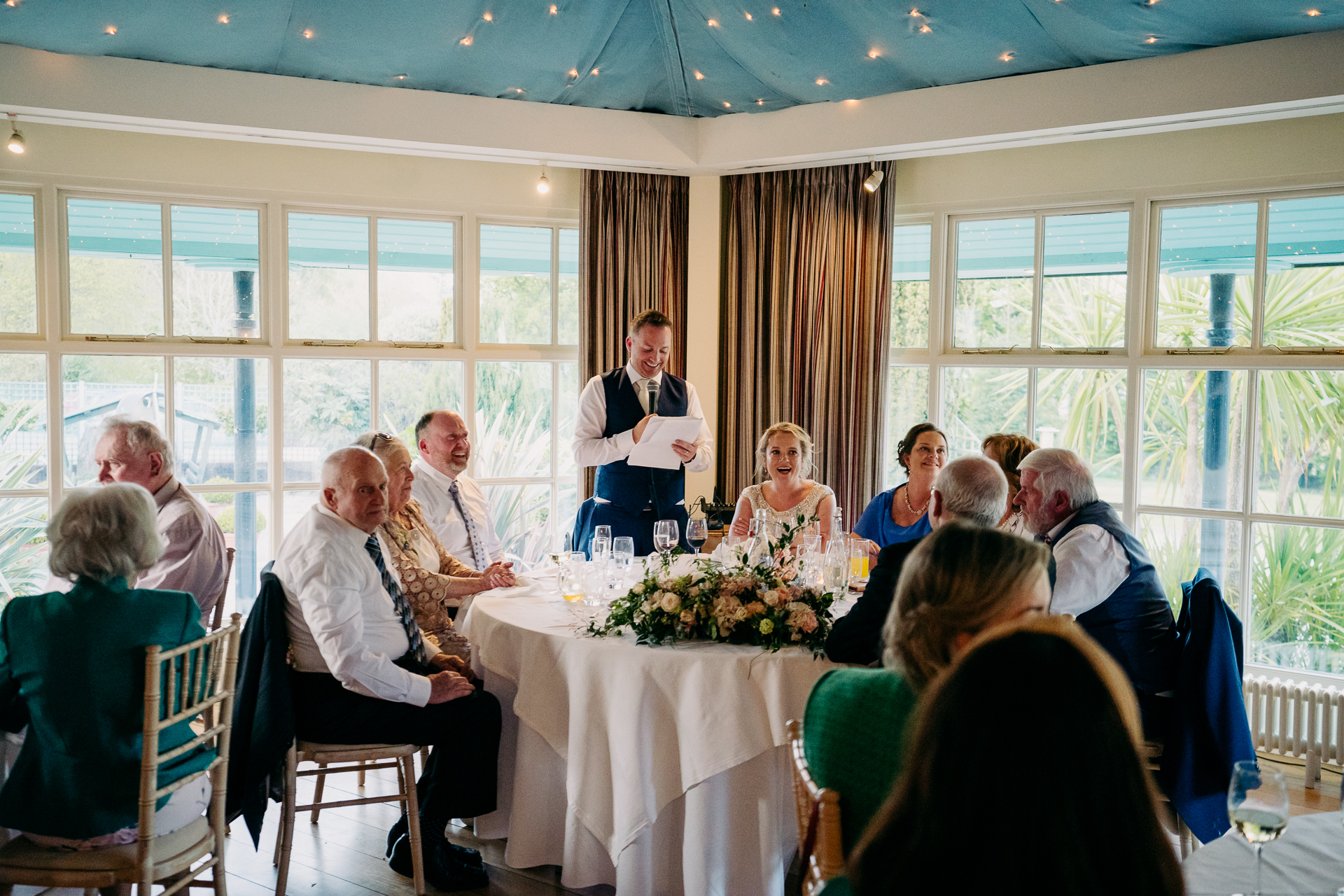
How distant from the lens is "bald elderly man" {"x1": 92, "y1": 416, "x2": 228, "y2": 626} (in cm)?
328

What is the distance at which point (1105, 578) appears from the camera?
2.90 meters

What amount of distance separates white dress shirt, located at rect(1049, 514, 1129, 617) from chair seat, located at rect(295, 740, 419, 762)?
1965 millimetres

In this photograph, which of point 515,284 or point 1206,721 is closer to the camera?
point 1206,721

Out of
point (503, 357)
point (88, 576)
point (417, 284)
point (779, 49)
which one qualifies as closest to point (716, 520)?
point (503, 357)

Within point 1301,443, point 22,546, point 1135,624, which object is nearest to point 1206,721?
point 1135,624

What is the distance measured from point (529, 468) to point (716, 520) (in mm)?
1109

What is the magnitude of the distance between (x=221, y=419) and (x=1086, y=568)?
13.8ft

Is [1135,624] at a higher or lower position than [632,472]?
lower

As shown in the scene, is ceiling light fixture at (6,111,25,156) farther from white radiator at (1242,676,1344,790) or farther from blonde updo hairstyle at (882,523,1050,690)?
white radiator at (1242,676,1344,790)

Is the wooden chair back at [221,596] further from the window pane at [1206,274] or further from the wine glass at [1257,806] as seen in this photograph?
the window pane at [1206,274]

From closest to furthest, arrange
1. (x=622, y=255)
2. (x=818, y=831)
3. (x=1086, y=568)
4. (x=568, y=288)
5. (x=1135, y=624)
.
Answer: (x=818, y=831), (x=1086, y=568), (x=1135, y=624), (x=622, y=255), (x=568, y=288)

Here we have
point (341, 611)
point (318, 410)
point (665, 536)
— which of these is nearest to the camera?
point (341, 611)

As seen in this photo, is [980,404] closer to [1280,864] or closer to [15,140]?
[1280,864]

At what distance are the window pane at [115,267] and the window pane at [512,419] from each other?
1.66 meters
